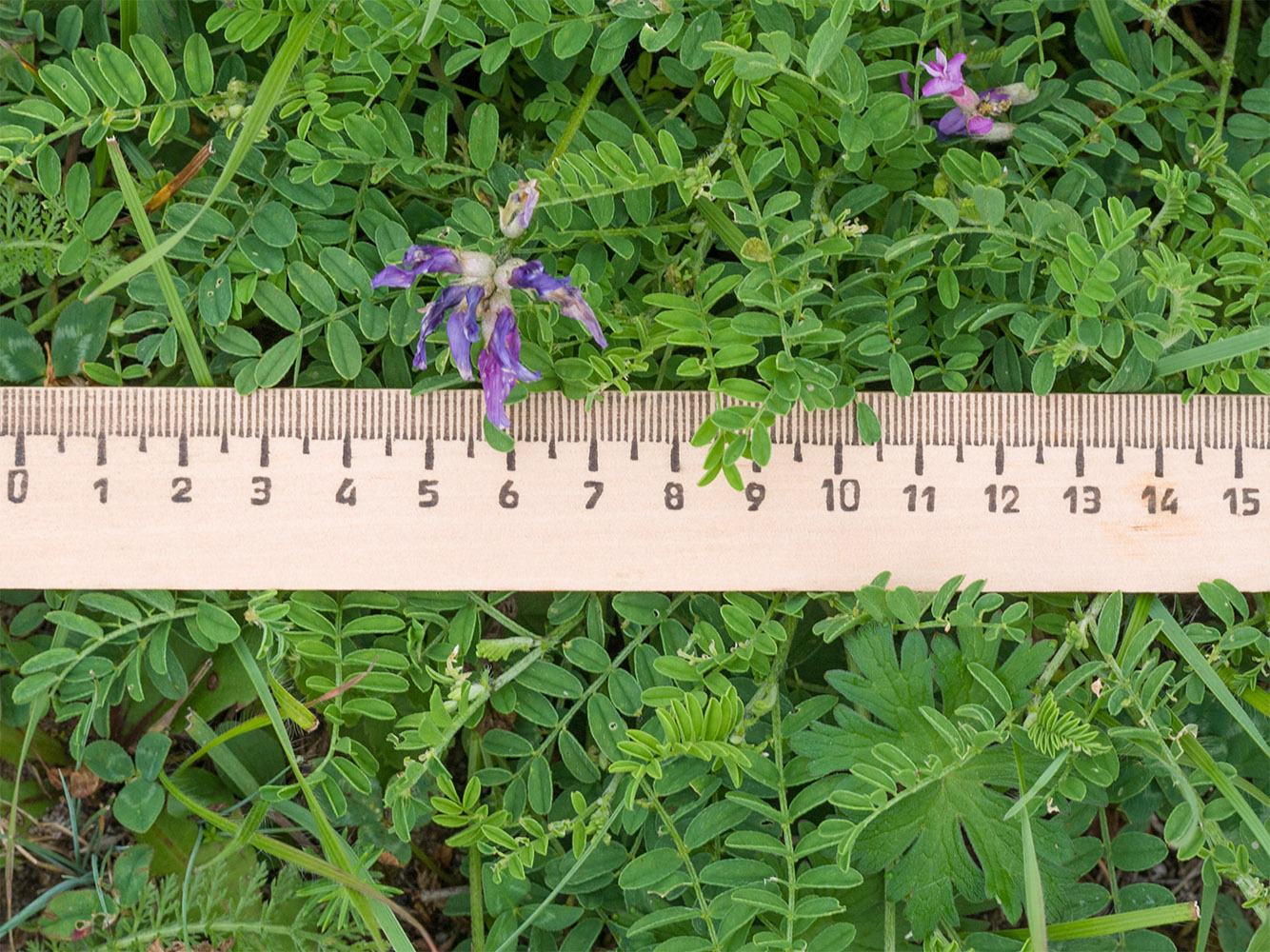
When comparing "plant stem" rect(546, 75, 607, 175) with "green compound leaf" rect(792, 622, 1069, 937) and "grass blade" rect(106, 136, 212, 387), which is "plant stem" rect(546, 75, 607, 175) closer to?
"grass blade" rect(106, 136, 212, 387)

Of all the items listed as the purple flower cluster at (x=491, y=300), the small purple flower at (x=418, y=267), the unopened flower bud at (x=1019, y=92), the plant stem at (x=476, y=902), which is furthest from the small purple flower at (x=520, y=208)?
the plant stem at (x=476, y=902)

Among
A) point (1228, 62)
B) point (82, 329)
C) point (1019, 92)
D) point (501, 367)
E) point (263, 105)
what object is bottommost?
point (501, 367)

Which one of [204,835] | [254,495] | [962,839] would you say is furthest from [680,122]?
[204,835]

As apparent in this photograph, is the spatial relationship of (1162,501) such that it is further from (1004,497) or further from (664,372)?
(664,372)

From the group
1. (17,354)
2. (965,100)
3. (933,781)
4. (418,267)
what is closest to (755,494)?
(933,781)

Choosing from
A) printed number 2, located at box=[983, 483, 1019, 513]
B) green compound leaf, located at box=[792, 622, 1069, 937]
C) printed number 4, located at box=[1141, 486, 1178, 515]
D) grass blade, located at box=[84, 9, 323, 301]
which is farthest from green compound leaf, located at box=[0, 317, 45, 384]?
printed number 4, located at box=[1141, 486, 1178, 515]

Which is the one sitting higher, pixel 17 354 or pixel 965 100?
pixel 965 100
